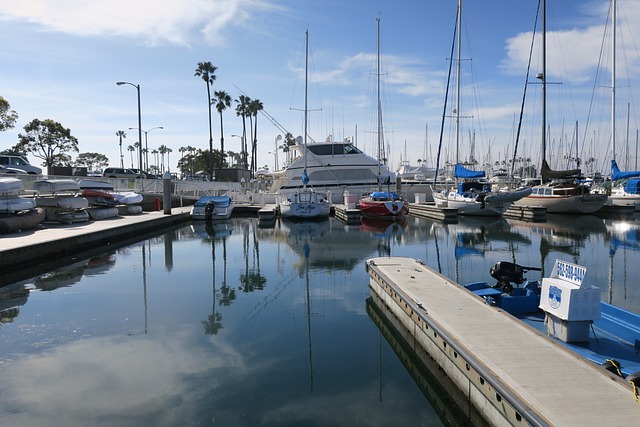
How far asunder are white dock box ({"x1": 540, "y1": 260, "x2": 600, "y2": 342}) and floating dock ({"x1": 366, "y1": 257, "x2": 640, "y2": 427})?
0.65 meters

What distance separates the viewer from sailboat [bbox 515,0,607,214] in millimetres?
34875

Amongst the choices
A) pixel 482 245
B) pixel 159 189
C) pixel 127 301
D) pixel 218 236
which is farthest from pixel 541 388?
pixel 159 189

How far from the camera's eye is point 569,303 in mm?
7113

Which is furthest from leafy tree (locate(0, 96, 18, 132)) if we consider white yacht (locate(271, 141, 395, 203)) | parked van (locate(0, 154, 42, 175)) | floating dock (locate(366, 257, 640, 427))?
floating dock (locate(366, 257, 640, 427))

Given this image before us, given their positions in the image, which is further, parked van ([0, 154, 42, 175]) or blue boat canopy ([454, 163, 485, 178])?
blue boat canopy ([454, 163, 485, 178])

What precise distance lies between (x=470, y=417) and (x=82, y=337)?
7260 millimetres

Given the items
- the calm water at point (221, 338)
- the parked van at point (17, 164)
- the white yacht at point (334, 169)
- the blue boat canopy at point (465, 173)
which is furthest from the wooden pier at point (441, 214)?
the parked van at point (17, 164)

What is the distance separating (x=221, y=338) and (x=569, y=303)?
6.11 meters

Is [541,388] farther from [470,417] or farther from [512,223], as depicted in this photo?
[512,223]

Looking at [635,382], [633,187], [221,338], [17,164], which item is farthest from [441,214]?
[17,164]

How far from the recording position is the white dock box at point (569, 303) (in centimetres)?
703

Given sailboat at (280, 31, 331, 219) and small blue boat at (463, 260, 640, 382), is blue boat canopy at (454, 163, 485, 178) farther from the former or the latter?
small blue boat at (463, 260, 640, 382)

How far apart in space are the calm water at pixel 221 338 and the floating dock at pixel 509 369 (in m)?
0.64

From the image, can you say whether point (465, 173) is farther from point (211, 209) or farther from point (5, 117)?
point (5, 117)
